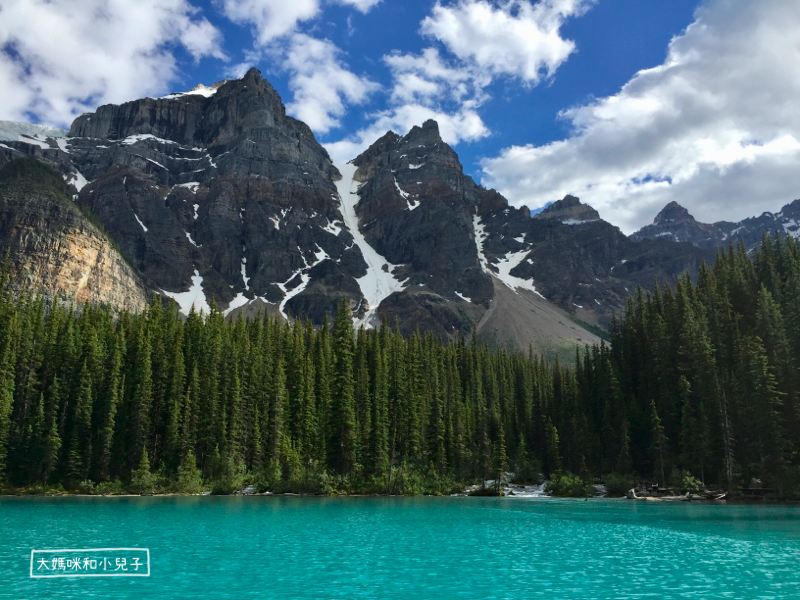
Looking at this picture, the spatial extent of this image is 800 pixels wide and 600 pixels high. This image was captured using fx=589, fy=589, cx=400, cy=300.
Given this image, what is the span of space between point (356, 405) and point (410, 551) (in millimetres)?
59902

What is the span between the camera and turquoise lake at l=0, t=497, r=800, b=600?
21.5 m

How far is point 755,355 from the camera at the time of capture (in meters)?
69.4

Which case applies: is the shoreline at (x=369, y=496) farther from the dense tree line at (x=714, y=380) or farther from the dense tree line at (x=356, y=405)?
the dense tree line at (x=714, y=380)

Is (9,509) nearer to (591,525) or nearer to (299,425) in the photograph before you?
(299,425)

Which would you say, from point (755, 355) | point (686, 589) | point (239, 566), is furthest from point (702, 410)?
point (239, 566)

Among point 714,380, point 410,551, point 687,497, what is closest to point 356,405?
point 687,497

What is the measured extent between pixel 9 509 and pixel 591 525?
46898 millimetres

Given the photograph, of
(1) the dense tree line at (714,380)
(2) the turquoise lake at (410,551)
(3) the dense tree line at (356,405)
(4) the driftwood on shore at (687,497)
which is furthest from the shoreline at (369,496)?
(2) the turquoise lake at (410,551)

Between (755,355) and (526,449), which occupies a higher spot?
(755,355)

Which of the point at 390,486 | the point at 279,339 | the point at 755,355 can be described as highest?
the point at 279,339

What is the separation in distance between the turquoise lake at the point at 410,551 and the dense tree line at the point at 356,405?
20.4m

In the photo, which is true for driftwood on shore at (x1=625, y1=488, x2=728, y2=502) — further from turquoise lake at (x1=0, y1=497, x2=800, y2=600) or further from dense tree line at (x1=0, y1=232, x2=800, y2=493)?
turquoise lake at (x1=0, y1=497, x2=800, y2=600)

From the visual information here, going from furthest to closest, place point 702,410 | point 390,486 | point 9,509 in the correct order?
point 390,486 < point 702,410 < point 9,509

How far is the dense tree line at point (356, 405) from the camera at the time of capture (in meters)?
72.6
